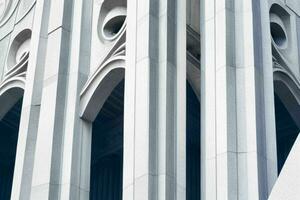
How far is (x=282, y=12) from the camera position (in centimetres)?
2039

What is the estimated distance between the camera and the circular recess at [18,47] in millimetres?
22422

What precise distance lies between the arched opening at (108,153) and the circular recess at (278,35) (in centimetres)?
550

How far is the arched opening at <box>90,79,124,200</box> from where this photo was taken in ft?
79.2

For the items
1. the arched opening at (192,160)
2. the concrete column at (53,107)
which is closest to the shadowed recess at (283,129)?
the arched opening at (192,160)

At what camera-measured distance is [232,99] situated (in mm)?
16203

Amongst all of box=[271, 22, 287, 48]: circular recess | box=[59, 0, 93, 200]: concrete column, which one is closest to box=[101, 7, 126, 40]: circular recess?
box=[59, 0, 93, 200]: concrete column

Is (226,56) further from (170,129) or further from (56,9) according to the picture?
(56,9)

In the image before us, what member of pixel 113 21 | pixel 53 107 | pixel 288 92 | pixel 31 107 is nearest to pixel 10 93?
pixel 31 107

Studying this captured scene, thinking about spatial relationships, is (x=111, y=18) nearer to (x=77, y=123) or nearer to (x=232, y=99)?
(x=77, y=123)

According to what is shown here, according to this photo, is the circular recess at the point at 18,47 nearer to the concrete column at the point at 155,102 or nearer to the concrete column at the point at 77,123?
the concrete column at the point at 77,123

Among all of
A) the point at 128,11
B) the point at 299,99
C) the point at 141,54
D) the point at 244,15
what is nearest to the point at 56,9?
the point at 128,11

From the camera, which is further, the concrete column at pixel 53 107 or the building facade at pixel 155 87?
the concrete column at pixel 53 107

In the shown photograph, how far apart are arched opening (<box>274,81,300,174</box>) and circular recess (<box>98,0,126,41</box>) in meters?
4.43

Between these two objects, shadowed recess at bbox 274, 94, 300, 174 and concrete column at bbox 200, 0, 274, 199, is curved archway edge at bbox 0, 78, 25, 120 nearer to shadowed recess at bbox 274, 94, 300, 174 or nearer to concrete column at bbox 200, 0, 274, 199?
concrete column at bbox 200, 0, 274, 199
